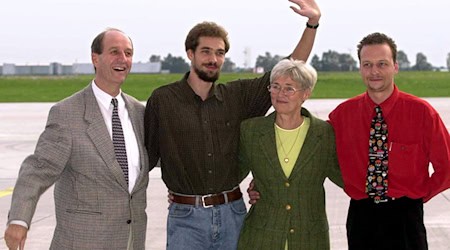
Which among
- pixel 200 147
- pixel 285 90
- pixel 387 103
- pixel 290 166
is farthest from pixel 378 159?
pixel 200 147

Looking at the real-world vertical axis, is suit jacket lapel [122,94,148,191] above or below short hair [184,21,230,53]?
below

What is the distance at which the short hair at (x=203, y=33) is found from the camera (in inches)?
199

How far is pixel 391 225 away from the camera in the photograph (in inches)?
189

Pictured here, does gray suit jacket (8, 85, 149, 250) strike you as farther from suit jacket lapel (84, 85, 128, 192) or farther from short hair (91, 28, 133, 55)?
short hair (91, 28, 133, 55)

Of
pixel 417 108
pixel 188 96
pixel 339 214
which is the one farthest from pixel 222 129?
pixel 339 214

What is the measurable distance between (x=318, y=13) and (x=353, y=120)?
0.91 meters

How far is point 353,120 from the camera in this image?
4863 mm

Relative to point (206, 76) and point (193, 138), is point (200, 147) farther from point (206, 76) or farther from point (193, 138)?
point (206, 76)

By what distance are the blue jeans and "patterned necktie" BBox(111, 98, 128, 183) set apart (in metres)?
0.56

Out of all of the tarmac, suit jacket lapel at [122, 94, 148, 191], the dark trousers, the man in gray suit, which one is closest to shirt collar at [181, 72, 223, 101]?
suit jacket lapel at [122, 94, 148, 191]

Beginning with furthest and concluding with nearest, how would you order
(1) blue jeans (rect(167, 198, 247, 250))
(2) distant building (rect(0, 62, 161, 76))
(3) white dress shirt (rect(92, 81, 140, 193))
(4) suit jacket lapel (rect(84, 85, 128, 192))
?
(2) distant building (rect(0, 62, 161, 76)), (1) blue jeans (rect(167, 198, 247, 250)), (3) white dress shirt (rect(92, 81, 140, 193)), (4) suit jacket lapel (rect(84, 85, 128, 192))

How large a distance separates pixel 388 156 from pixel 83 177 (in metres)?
1.84

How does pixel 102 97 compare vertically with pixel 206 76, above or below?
below

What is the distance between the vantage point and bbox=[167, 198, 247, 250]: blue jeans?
16.3ft
